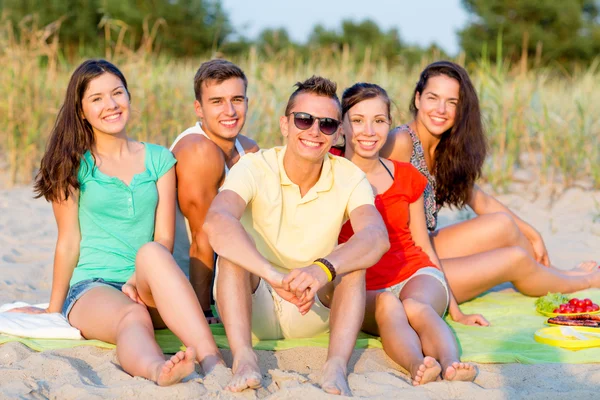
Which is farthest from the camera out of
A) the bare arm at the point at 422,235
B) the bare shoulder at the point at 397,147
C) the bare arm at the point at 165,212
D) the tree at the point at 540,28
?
the tree at the point at 540,28

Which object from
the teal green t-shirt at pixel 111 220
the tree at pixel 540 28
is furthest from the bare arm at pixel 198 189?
the tree at pixel 540 28

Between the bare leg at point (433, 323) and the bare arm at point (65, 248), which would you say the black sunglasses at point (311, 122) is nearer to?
the bare leg at point (433, 323)

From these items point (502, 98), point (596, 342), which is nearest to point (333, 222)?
point (596, 342)

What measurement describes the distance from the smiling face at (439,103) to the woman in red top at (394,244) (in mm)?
540

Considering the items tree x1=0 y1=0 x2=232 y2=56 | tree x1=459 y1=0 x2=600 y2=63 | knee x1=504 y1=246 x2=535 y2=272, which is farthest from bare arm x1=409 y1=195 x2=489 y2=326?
tree x1=459 y1=0 x2=600 y2=63

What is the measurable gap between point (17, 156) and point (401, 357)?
5.68m

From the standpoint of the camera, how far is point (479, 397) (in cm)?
293

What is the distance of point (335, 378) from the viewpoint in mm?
2957

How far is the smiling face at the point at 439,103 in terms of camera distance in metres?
4.43

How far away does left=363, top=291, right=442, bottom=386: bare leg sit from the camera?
3.05m

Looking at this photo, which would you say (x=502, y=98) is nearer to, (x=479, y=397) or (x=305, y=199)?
(x=305, y=199)

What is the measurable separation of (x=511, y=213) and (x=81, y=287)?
2.87 metres

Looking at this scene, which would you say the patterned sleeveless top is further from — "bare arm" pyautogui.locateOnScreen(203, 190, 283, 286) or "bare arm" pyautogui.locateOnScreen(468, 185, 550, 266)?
"bare arm" pyautogui.locateOnScreen(203, 190, 283, 286)

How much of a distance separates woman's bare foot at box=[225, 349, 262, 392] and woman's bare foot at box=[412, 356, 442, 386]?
663 millimetres
